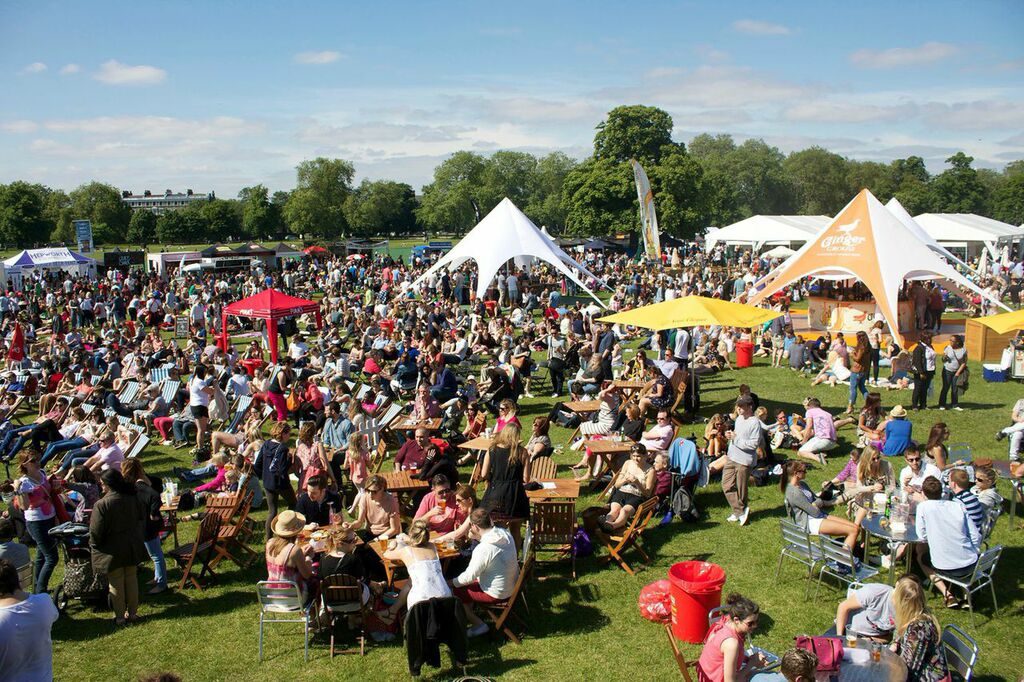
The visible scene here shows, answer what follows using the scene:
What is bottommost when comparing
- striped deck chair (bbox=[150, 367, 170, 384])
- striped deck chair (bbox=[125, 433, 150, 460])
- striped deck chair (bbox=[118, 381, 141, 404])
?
striped deck chair (bbox=[125, 433, 150, 460])

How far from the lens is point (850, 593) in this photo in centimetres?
576

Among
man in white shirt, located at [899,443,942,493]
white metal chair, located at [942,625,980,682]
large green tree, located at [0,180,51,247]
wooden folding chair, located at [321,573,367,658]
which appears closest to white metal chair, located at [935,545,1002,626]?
white metal chair, located at [942,625,980,682]

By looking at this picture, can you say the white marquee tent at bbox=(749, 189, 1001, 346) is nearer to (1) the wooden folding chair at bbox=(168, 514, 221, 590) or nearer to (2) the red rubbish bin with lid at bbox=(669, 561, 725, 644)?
(2) the red rubbish bin with lid at bbox=(669, 561, 725, 644)

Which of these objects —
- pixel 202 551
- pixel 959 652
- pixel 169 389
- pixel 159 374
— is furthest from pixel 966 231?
pixel 202 551

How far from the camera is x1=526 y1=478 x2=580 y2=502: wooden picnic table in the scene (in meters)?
8.00

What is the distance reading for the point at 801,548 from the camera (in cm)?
706

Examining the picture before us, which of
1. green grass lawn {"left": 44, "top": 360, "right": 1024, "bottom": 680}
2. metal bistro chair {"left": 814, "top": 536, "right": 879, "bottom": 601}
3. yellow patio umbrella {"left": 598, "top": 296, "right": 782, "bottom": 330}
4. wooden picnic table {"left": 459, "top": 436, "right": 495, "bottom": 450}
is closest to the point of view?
green grass lawn {"left": 44, "top": 360, "right": 1024, "bottom": 680}

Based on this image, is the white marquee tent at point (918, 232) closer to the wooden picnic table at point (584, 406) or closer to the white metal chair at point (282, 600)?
the wooden picnic table at point (584, 406)

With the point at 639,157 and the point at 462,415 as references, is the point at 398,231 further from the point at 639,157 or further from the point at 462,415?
the point at 462,415

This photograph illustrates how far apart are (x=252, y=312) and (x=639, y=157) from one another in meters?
43.1

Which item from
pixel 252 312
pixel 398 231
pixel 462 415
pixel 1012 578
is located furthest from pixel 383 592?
pixel 398 231

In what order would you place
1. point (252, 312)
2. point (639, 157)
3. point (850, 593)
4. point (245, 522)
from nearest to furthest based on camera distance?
point (850, 593), point (245, 522), point (252, 312), point (639, 157)

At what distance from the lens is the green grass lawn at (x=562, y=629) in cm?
603

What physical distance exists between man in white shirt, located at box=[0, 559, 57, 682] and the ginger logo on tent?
17.9 metres
